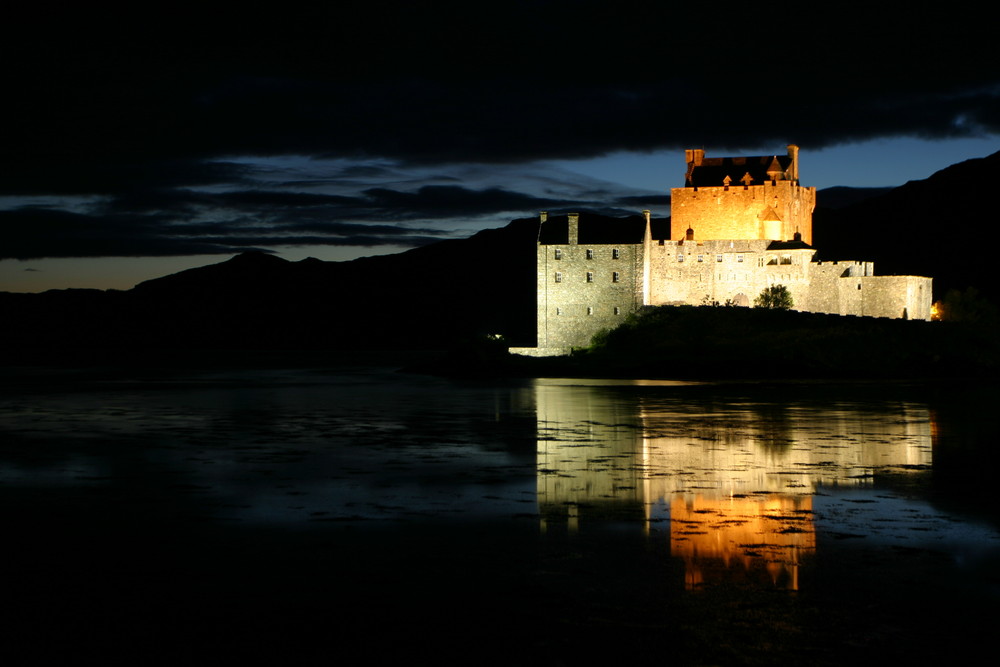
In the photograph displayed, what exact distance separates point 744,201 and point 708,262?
7341 millimetres

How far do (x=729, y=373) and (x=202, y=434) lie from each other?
113 ft

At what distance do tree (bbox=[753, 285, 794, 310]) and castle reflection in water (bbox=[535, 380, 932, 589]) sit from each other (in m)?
31.9

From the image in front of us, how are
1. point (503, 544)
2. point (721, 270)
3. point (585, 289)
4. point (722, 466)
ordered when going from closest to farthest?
point (503, 544)
point (722, 466)
point (585, 289)
point (721, 270)

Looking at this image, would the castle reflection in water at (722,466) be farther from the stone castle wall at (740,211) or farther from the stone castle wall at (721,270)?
the stone castle wall at (740,211)

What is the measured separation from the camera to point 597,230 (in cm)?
6569

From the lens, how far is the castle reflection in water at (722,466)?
12.2m

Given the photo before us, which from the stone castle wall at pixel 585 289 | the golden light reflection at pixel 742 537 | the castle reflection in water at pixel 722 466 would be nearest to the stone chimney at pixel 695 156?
the stone castle wall at pixel 585 289

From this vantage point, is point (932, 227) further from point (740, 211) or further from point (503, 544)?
point (503, 544)

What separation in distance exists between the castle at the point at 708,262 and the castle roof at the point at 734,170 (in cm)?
7

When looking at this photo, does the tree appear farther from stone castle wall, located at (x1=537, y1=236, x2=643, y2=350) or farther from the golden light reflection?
the golden light reflection

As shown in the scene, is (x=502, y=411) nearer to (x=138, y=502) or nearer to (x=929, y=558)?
(x=138, y=502)

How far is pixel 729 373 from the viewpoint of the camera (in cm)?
5459

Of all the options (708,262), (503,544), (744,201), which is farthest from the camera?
(744,201)


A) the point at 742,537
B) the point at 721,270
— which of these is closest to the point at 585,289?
the point at 721,270
